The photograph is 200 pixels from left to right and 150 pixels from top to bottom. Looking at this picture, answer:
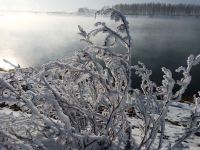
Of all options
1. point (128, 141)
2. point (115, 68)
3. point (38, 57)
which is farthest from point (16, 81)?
point (38, 57)

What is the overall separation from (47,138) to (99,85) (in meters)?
0.99

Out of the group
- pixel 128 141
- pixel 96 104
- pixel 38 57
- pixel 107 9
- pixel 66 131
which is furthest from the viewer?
pixel 38 57

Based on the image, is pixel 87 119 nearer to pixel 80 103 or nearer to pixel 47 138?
pixel 80 103

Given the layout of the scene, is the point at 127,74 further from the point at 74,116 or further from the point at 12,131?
the point at 12,131

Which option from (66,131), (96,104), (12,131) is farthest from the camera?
(96,104)

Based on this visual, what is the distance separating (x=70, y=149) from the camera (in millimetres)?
4680

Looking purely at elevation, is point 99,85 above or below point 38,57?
above

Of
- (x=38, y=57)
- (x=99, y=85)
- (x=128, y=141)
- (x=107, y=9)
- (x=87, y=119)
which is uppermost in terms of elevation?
(x=107, y=9)

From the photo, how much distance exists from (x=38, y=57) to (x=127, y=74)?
40.1 metres

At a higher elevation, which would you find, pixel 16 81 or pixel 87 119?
pixel 16 81

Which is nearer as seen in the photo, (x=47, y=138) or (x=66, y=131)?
(x=66, y=131)

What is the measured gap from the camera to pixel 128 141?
5293 mm

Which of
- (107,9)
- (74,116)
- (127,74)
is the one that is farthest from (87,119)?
(107,9)

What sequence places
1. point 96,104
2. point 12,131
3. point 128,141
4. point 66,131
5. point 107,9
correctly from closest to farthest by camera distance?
point 66,131 < point 107,9 < point 12,131 < point 96,104 < point 128,141
